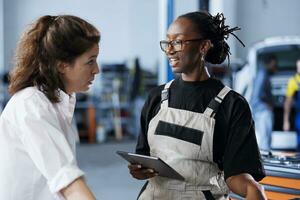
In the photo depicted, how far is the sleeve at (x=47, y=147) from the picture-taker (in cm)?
123

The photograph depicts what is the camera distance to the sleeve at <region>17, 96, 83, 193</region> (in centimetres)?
123

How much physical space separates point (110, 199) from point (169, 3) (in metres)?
2.27

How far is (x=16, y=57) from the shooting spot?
1.42 meters

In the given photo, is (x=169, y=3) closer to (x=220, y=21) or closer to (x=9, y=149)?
(x=220, y=21)

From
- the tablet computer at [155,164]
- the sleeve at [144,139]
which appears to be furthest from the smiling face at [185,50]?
the tablet computer at [155,164]

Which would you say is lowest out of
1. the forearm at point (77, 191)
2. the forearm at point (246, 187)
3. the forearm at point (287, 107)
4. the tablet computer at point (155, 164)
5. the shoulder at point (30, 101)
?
the forearm at point (287, 107)

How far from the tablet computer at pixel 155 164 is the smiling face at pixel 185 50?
32cm

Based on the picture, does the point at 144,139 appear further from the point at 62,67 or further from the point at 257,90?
the point at 257,90

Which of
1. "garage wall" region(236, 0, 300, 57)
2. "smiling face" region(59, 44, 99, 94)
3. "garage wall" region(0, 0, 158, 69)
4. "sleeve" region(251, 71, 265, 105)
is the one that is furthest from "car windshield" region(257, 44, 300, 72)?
"smiling face" region(59, 44, 99, 94)

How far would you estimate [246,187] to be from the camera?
5.21ft

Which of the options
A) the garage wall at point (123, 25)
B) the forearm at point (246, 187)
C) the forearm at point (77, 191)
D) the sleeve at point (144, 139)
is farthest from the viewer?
the garage wall at point (123, 25)

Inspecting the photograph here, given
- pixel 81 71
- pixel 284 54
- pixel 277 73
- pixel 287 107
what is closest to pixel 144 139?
pixel 81 71

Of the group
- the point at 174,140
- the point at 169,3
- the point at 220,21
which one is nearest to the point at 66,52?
the point at 174,140

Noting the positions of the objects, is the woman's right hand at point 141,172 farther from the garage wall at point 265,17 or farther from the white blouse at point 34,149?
the garage wall at point 265,17
